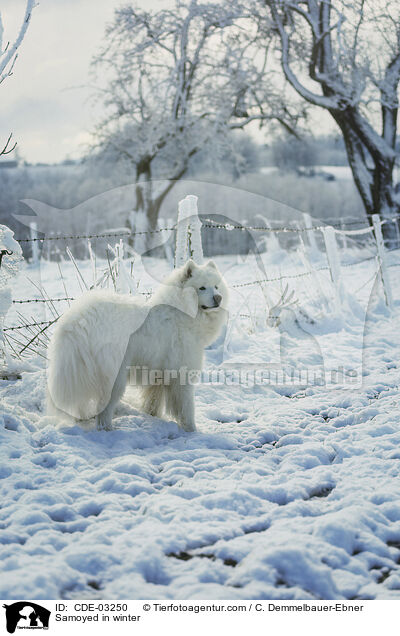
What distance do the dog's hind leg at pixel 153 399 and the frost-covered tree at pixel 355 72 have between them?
12.5 meters

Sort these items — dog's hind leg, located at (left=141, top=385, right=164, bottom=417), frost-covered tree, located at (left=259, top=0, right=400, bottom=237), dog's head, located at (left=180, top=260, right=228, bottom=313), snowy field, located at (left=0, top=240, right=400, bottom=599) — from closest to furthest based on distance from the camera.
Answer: snowy field, located at (left=0, top=240, right=400, bottom=599), dog's head, located at (left=180, top=260, right=228, bottom=313), dog's hind leg, located at (left=141, top=385, right=164, bottom=417), frost-covered tree, located at (left=259, top=0, right=400, bottom=237)

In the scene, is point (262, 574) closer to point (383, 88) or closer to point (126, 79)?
point (383, 88)

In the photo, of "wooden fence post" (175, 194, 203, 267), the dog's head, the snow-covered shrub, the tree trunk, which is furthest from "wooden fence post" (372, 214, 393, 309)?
the tree trunk

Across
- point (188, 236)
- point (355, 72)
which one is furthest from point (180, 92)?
point (188, 236)

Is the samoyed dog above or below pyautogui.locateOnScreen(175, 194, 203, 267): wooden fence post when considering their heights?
below

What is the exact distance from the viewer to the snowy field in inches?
92.5

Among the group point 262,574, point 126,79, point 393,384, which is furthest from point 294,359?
point 126,79

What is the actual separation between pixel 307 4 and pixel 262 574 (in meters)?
17.2

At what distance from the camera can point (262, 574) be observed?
2359 mm

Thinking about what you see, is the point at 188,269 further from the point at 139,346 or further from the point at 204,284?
the point at 139,346
